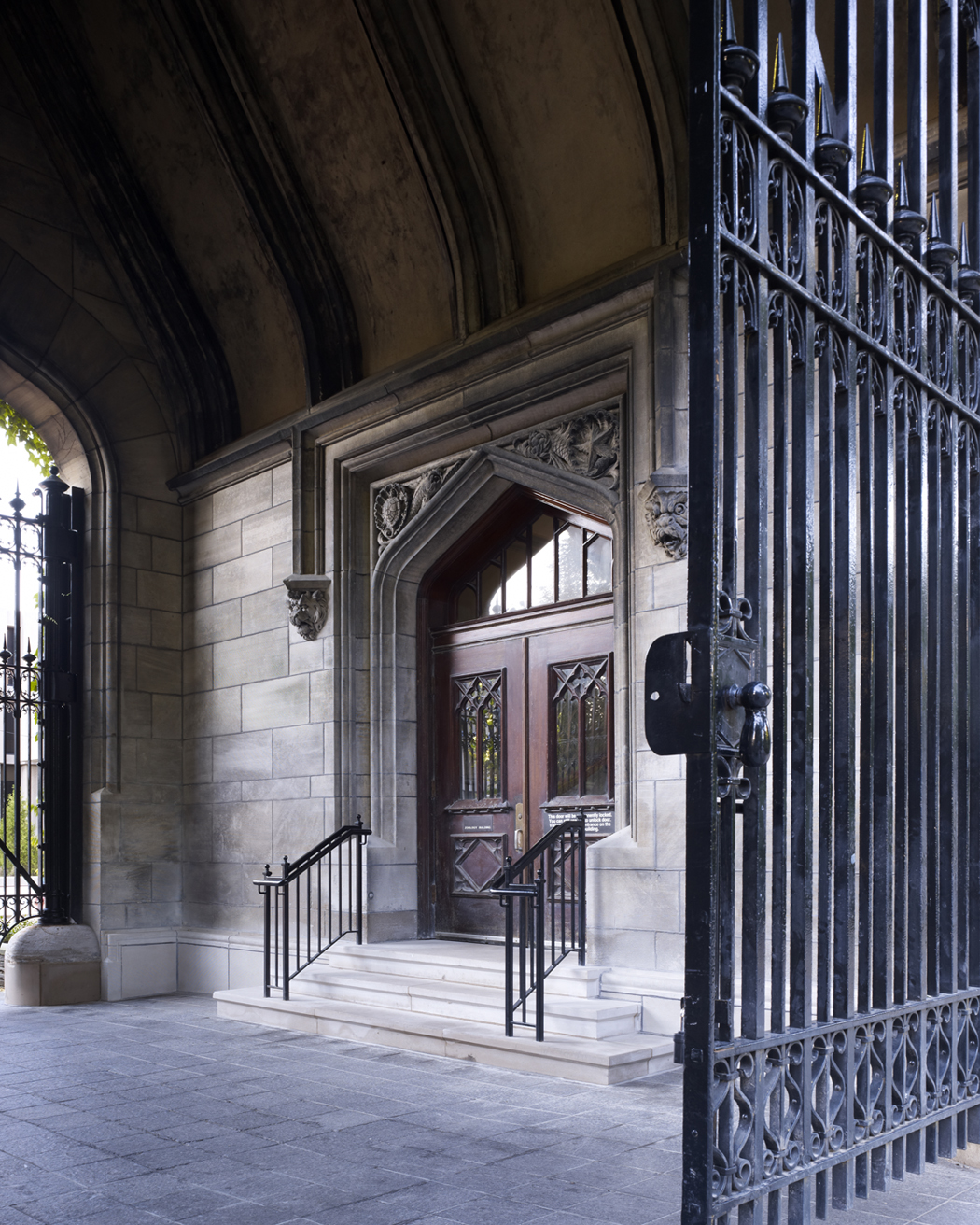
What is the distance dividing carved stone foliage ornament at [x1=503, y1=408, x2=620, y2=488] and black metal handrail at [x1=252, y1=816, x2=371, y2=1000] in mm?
2903

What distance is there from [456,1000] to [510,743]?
209 cm

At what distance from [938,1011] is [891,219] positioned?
212 centimetres

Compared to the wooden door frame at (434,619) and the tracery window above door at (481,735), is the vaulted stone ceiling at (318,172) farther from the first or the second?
the tracery window above door at (481,735)

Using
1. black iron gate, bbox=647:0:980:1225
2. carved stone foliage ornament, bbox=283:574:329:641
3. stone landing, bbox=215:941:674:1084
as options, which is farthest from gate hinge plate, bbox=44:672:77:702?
black iron gate, bbox=647:0:980:1225

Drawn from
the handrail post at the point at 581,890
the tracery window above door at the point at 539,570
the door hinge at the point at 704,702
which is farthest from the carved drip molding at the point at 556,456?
the door hinge at the point at 704,702

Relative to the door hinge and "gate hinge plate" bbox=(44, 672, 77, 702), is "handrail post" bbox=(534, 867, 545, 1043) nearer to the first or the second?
the door hinge

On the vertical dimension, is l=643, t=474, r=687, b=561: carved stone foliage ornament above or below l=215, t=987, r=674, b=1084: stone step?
above

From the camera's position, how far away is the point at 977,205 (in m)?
3.64

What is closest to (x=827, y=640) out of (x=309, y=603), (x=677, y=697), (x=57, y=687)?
(x=677, y=697)

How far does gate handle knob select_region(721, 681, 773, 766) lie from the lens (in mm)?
2240

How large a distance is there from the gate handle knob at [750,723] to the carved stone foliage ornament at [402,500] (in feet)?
20.5

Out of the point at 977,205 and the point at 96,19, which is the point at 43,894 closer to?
the point at 96,19

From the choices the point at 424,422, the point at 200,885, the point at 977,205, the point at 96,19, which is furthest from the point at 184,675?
the point at 977,205

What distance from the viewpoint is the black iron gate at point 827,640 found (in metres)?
2.23
